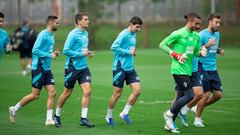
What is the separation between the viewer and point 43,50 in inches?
608

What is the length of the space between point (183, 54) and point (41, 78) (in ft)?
11.4

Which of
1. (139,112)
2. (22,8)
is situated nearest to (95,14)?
(22,8)

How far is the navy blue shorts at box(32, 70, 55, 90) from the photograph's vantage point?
607 inches

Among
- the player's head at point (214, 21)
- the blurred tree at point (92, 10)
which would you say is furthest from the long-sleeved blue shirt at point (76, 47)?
the blurred tree at point (92, 10)

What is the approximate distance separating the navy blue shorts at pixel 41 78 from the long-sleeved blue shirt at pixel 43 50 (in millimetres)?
120

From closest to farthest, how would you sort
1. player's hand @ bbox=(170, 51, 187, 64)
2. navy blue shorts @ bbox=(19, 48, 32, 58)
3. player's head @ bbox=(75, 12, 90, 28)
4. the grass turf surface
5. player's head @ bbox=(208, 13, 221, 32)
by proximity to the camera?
player's hand @ bbox=(170, 51, 187, 64)
the grass turf surface
player's head @ bbox=(75, 12, 90, 28)
player's head @ bbox=(208, 13, 221, 32)
navy blue shorts @ bbox=(19, 48, 32, 58)

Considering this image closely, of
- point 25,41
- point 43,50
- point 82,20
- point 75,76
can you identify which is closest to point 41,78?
point 43,50

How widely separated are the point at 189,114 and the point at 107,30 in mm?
A: 44998

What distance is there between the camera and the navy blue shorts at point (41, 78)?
1541cm

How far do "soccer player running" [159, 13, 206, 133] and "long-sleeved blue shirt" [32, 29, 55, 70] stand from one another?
2.76 m

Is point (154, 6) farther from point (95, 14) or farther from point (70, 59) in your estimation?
point (70, 59)

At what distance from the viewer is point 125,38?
51.6ft

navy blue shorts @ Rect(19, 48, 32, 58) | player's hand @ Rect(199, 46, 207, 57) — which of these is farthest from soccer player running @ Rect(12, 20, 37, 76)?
player's hand @ Rect(199, 46, 207, 57)

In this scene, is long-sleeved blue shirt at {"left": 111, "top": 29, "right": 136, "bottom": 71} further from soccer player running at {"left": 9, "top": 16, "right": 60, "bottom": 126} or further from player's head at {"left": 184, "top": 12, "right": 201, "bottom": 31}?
player's head at {"left": 184, "top": 12, "right": 201, "bottom": 31}
